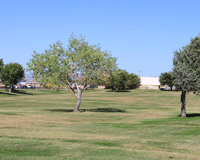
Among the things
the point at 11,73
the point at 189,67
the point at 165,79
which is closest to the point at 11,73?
the point at 11,73

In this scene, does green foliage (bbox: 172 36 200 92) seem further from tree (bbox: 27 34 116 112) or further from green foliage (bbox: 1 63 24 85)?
green foliage (bbox: 1 63 24 85)

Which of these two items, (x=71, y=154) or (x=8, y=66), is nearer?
(x=71, y=154)

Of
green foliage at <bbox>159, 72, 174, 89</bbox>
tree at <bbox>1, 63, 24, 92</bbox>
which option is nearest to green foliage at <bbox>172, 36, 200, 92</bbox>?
tree at <bbox>1, 63, 24, 92</bbox>

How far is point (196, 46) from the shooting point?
35.7 metres

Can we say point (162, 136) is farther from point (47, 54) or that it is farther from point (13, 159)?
point (47, 54)

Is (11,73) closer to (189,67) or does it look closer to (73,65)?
(73,65)

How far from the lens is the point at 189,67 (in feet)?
117

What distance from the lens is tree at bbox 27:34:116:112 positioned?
41000 millimetres

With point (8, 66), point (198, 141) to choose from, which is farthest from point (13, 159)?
point (8, 66)

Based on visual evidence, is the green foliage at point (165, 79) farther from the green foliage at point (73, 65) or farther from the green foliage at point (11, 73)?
the green foliage at point (73, 65)

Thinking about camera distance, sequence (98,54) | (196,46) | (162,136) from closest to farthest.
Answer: (162,136) → (196,46) → (98,54)

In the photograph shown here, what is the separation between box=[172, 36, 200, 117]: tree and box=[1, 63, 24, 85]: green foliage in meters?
89.9

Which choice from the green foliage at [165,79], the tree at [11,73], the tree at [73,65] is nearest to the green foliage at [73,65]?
the tree at [73,65]

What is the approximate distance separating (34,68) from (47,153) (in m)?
29.4
